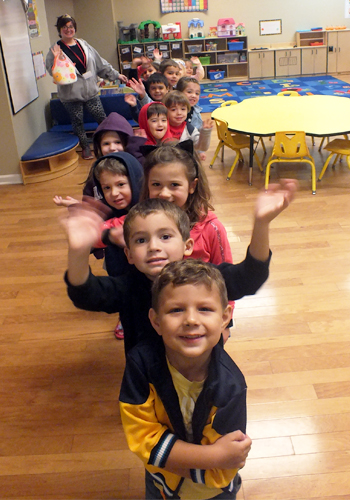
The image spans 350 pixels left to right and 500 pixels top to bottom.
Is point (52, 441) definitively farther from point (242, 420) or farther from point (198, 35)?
point (198, 35)

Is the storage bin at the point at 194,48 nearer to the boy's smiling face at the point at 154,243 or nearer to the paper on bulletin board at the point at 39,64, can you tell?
the paper on bulletin board at the point at 39,64

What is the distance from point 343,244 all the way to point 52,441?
2.56 m

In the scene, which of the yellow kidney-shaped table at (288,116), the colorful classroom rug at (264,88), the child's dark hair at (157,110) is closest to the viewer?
the child's dark hair at (157,110)

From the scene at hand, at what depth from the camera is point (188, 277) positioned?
1.09 metres

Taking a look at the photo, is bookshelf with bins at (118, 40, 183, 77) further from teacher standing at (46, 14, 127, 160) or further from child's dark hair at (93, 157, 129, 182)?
child's dark hair at (93, 157, 129, 182)

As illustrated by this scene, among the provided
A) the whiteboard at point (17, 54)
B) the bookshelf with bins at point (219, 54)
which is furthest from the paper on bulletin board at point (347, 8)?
the whiteboard at point (17, 54)

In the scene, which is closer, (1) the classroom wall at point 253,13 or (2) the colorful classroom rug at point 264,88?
(2) the colorful classroom rug at point 264,88

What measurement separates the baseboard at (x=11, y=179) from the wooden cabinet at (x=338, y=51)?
358 inches

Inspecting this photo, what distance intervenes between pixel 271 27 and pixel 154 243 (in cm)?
1201

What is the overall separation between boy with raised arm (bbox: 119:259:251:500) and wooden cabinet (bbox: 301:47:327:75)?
11828mm

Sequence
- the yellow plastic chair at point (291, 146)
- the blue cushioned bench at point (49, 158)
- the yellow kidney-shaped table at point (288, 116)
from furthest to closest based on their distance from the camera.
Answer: the blue cushioned bench at point (49, 158), the yellow kidney-shaped table at point (288, 116), the yellow plastic chair at point (291, 146)

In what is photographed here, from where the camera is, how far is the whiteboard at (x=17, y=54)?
507cm

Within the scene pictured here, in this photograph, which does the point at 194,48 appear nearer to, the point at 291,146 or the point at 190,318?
the point at 291,146

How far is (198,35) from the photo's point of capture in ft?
37.3
